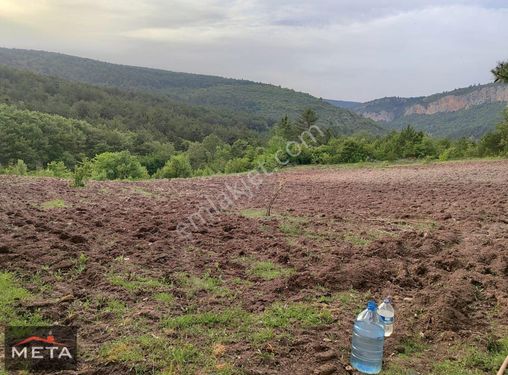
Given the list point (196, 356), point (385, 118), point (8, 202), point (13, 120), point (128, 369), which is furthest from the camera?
point (385, 118)

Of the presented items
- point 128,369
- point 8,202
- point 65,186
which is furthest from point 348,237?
point 65,186

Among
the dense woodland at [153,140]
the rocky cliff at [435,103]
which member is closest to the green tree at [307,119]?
the dense woodland at [153,140]

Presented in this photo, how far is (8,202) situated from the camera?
350 inches

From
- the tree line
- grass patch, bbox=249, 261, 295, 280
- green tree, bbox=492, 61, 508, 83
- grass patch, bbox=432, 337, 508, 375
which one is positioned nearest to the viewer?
grass patch, bbox=432, 337, 508, 375

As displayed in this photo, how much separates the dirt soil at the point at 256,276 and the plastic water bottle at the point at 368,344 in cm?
13

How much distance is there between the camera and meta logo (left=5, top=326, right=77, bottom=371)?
343 centimetres

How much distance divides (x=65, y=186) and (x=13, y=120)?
46980 millimetres

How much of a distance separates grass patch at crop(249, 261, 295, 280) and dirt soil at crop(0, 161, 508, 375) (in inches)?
1.0

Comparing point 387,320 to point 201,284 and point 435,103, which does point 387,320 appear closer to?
point 201,284

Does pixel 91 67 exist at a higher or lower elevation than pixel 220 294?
higher

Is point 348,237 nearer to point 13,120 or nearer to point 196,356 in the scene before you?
point 196,356

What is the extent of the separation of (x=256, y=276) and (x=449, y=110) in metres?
151

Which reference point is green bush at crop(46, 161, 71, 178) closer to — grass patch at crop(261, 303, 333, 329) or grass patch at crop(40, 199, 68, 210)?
grass patch at crop(40, 199, 68, 210)

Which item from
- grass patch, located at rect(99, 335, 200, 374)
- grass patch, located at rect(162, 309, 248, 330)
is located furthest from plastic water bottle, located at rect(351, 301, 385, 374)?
grass patch, located at rect(99, 335, 200, 374)
